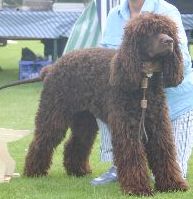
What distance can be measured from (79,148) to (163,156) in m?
1.28

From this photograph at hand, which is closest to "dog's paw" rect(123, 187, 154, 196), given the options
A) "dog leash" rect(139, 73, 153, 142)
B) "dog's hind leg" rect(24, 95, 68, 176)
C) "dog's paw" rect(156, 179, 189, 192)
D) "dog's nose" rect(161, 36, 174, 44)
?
"dog's paw" rect(156, 179, 189, 192)

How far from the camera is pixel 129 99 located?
5445 mm

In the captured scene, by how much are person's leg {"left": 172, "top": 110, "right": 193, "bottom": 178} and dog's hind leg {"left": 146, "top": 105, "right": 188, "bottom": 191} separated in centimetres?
32

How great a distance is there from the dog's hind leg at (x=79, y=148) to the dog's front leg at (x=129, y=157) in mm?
980

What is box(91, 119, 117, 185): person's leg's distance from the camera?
6207 millimetres

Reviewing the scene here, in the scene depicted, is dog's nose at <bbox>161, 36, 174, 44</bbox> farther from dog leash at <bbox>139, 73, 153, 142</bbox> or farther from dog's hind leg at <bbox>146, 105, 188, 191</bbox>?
dog's hind leg at <bbox>146, 105, 188, 191</bbox>

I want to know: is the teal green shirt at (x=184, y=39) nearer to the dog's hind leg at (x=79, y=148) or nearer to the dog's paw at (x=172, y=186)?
the dog's paw at (x=172, y=186)

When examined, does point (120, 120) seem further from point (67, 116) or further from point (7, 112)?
point (7, 112)

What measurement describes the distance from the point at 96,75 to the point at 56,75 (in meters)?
0.52

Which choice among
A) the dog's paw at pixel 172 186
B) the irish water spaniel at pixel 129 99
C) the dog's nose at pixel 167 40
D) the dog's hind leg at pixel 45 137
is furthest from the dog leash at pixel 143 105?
the dog's hind leg at pixel 45 137

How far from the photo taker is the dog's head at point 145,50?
5184 millimetres

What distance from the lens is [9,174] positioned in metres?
6.59

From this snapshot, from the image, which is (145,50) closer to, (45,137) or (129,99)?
(129,99)

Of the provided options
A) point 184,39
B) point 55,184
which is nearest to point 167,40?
point 184,39
